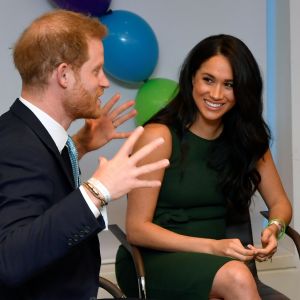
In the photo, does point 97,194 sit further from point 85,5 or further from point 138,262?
point 85,5

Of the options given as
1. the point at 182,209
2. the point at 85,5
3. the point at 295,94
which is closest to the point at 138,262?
the point at 182,209

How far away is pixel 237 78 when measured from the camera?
2016 mm

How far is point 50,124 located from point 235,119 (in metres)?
1.02

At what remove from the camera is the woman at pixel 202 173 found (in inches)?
73.4

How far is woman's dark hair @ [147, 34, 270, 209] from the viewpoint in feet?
6.65

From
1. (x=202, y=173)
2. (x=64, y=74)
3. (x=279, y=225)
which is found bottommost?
(x=279, y=225)

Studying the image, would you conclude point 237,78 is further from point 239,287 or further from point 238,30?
point 238,30

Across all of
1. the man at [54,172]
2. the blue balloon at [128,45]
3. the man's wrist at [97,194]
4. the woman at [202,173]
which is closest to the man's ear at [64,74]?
the man at [54,172]

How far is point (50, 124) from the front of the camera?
1360 millimetres

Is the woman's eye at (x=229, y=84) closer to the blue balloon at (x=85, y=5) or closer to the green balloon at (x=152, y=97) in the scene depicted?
the green balloon at (x=152, y=97)

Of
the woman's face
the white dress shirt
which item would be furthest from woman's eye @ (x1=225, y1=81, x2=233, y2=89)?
the white dress shirt

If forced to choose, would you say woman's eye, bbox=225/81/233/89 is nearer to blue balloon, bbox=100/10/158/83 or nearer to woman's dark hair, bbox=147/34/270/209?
woman's dark hair, bbox=147/34/270/209

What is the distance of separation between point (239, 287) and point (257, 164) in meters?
0.69

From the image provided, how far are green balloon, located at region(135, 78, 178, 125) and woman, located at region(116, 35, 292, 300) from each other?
2.07 feet
